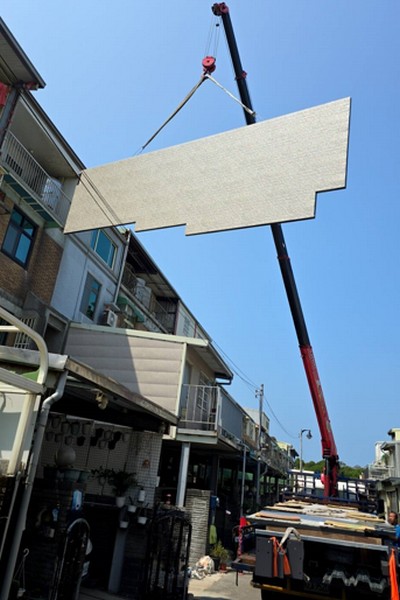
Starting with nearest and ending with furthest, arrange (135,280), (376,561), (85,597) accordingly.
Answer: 1. (376,561)
2. (85,597)
3. (135,280)

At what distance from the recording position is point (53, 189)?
1260 centimetres

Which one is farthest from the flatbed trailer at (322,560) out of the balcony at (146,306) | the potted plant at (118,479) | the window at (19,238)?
the balcony at (146,306)

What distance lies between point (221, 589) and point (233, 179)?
9.21 m

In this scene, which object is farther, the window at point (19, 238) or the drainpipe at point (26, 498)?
the window at point (19, 238)

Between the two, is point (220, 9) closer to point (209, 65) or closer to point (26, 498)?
point (209, 65)

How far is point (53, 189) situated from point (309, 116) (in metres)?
9.81

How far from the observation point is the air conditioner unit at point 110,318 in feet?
46.9

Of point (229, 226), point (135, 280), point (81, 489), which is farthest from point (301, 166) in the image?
point (135, 280)

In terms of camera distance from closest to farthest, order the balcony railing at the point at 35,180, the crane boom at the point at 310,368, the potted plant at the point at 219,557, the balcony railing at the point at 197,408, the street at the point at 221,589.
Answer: the street at the point at 221,589, the balcony railing at the point at 35,180, the potted plant at the point at 219,557, the balcony railing at the point at 197,408, the crane boom at the point at 310,368

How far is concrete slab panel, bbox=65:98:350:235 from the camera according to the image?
4520 mm

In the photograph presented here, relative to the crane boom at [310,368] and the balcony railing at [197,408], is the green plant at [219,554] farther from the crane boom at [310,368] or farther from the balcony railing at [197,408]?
the crane boom at [310,368]

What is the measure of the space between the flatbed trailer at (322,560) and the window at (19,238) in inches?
353

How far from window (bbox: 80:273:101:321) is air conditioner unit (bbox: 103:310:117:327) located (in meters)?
0.47

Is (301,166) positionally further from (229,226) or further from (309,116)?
(229,226)
